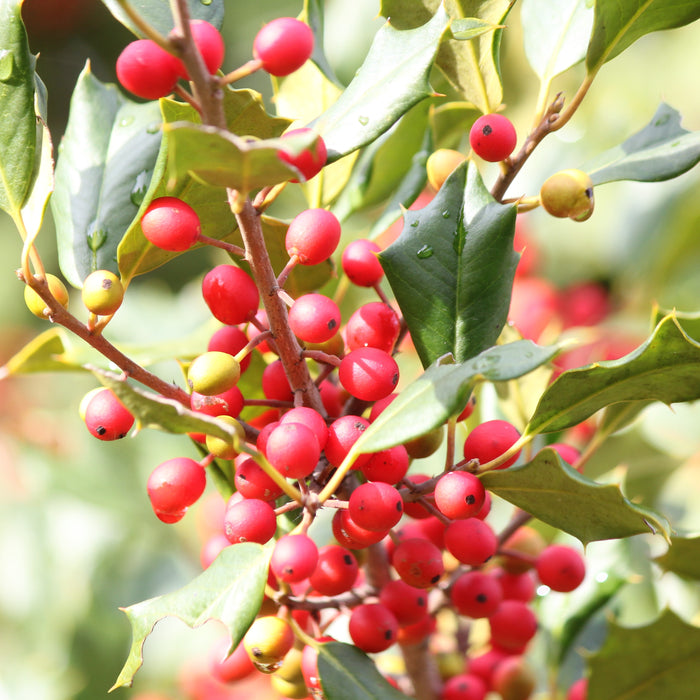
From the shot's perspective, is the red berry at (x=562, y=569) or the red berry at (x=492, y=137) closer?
the red berry at (x=492, y=137)

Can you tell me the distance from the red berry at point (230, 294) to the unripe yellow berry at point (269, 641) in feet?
1.02

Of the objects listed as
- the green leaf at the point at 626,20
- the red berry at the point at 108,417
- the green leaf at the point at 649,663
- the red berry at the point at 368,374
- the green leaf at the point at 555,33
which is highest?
the green leaf at the point at 626,20

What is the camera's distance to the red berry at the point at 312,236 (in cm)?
77

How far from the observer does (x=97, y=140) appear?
3.22ft

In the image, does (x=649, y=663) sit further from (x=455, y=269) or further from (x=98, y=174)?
(x=98, y=174)

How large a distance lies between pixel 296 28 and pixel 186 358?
19.7 inches

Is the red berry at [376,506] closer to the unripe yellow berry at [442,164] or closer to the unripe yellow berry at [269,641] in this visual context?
the unripe yellow berry at [269,641]

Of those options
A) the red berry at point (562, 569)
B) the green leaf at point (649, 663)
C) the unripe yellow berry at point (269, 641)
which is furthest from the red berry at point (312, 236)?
the green leaf at point (649, 663)

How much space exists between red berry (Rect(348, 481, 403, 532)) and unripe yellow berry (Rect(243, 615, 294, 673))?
17 centimetres

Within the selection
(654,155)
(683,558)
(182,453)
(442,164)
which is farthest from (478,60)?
(182,453)

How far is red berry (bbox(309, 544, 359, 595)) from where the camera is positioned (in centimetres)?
88

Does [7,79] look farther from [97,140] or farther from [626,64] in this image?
[626,64]

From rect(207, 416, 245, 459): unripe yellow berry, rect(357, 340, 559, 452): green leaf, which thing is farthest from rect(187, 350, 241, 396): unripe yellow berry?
rect(357, 340, 559, 452): green leaf

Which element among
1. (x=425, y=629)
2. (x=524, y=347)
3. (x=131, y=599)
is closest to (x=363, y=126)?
(x=524, y=347)
